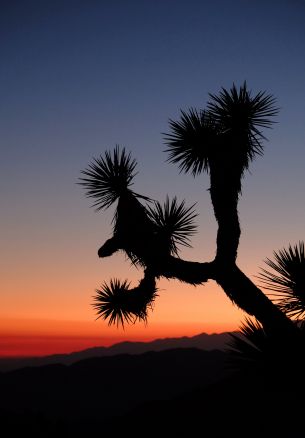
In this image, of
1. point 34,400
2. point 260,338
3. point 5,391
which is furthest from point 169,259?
point 5,391

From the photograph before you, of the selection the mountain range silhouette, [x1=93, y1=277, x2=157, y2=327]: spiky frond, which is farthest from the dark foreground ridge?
[x1=93, y1=277, x2=157, y2=327]: spiky frond

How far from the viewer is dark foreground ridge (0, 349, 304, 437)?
105ft

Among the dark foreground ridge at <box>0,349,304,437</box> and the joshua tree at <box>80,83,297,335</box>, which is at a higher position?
the joshua tree at <box>80,83,297,335</box>

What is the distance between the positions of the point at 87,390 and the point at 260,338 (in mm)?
99207

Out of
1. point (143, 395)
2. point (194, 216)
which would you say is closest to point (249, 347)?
point (194, 216)

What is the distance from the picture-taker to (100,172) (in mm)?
8914

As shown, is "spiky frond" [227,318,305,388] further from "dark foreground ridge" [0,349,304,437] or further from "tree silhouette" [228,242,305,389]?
"dark foreground ridge" [0,349,304,437]

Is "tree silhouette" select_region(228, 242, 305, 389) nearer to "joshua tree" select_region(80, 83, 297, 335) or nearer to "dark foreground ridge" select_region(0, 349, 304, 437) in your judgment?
"joshua tree" select_region(80, 83, 297, 335)

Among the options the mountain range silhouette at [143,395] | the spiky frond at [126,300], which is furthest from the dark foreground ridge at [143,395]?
the spiky frond at [126,300]

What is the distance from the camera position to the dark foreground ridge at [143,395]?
3216cm

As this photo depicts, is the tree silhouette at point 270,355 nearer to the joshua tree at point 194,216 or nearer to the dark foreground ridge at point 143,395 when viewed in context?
the joshua tree at point 194,216

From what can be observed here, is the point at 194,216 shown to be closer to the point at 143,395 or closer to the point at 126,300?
the point at 126,300

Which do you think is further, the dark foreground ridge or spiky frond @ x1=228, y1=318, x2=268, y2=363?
the dark foreground ridge

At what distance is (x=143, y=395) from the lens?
8956cm
